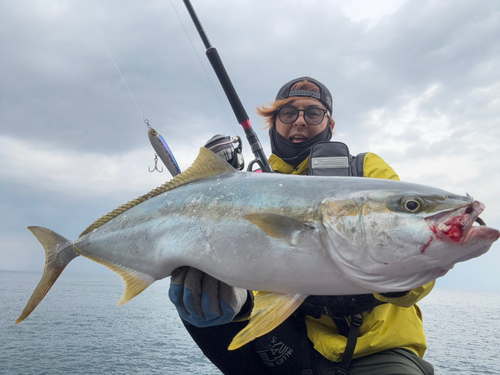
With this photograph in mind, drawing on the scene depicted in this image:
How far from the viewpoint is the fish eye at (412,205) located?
4.51 ft

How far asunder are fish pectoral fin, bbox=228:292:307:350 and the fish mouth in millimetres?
712

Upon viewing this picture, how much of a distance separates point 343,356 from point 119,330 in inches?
453

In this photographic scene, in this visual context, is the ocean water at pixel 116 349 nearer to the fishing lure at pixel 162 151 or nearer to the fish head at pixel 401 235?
the fishing lure at pixel 162 151

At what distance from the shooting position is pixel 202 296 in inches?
82.4

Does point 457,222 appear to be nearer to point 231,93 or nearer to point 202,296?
point 202,296

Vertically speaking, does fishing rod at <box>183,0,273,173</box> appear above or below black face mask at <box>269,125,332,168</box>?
above

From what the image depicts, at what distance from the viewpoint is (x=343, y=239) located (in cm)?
142

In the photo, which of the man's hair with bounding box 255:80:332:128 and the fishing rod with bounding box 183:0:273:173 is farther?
the fishing rod with bounding box 183:0:273:173

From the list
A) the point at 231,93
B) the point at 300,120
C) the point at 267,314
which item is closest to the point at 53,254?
the point at 267,314

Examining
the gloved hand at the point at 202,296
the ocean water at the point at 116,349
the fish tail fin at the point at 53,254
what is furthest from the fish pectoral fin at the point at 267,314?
the ocean water at the point at 116,349

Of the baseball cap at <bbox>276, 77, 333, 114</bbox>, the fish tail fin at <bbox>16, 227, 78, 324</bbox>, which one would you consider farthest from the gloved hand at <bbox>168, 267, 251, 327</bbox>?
the baseball cap at <bbox>276, 77, 333, 114</bbox>

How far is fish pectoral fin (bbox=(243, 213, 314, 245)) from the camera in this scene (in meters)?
1.53

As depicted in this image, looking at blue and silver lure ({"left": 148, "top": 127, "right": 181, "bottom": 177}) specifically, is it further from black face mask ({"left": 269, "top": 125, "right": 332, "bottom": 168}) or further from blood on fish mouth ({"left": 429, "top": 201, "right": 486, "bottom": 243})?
blood on fish mouth ({"left": 429, "top": 201, "right": 486, "bottom": 243})

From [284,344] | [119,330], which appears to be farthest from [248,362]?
[119,330]
